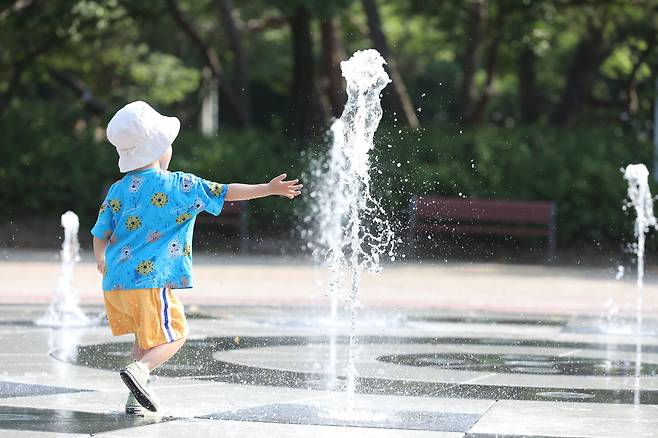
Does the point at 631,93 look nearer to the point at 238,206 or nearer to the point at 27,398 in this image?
the point at 238,206

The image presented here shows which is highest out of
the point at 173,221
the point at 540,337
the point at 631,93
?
the point at 631,93

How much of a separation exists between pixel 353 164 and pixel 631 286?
898 cm

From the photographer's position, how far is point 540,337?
9.98 meters

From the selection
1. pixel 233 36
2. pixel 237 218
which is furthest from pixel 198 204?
pixel 233 36

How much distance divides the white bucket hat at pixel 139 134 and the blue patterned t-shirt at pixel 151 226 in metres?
0.07

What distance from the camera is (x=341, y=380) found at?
7.20 m

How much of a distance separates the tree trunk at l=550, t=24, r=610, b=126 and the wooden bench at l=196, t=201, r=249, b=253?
29.4 feet

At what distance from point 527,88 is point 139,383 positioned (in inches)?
1023

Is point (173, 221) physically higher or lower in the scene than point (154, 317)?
higher

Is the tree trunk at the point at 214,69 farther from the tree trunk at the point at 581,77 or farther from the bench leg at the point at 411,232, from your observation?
the tree trunk at the point at 581,77

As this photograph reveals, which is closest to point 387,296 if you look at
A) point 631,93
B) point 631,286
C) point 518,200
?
point 631,286

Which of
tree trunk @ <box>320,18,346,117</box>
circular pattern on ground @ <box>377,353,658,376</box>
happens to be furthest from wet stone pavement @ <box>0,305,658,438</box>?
tree trunk @ <box>320,18,346,117</box>

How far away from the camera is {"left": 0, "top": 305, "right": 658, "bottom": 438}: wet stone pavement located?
5594mm

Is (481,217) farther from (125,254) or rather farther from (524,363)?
(125,254)
